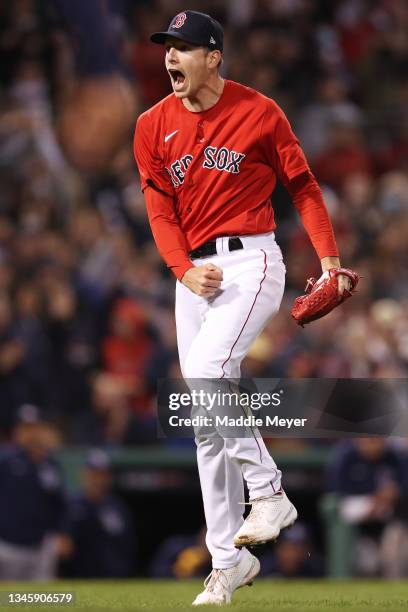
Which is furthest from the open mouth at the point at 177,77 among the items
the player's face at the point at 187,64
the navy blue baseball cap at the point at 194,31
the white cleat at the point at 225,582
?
the white cleat at the point at 225,582

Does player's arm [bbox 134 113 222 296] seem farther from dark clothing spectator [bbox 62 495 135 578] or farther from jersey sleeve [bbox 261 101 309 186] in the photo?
dark clothing spectator [bbox 62 495 135 578]

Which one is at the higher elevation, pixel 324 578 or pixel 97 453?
pixel 97 453

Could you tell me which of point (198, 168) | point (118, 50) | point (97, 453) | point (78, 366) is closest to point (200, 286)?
point (198, 168)

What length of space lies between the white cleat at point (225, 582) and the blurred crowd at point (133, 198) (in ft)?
12.8

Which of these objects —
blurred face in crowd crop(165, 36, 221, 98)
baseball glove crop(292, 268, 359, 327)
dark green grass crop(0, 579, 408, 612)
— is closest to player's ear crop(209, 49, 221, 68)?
blurred face in crowd crop(165, 36, 221, 98)

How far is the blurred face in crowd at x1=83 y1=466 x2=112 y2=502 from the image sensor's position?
29.5ft

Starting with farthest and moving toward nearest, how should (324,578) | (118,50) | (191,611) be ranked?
(118,50), (324,578), (191,611)

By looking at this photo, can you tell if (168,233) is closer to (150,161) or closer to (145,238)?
(150,161)

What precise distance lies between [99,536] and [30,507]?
A: 0.56m

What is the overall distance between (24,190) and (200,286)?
21.6 ft

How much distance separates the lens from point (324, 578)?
29.8 ft

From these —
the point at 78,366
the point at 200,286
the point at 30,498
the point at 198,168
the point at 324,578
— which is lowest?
the point at 324,578

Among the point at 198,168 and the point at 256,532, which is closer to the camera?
the point at 256,532

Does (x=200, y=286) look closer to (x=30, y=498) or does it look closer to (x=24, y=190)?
(x=30, y=498)
